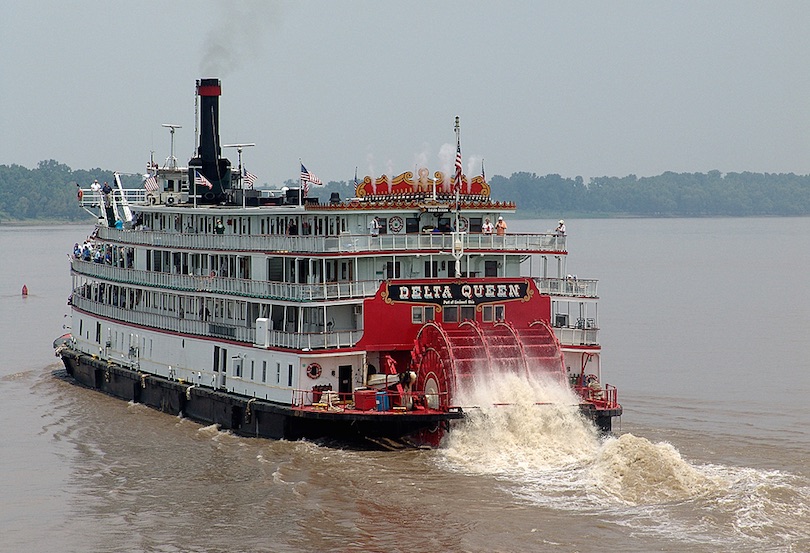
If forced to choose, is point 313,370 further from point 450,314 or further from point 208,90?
point 208,90

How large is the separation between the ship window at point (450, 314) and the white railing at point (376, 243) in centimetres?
186

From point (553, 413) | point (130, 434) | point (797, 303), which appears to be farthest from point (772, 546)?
point (797, 303)

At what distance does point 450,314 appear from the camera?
1609 inches

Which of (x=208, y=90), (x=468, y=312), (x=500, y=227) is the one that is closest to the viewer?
(x=468, y=312)

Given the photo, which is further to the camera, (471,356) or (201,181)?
(201,181)

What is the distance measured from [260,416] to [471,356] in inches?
275

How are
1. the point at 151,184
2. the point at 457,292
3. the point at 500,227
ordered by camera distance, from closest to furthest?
1. the point at 457,292
2. the point at 500,227
3. the point at 151,184

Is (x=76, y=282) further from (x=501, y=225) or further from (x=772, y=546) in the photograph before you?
(x=772, y=546)

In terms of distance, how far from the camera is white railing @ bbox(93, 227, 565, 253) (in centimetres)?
3978

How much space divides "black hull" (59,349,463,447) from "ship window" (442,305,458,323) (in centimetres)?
500

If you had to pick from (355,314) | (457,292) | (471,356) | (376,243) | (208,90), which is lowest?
(471,356)

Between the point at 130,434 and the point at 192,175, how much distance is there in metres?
12.2

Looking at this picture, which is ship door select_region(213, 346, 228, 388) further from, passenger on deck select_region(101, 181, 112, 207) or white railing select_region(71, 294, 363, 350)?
passenger on deck select_region(101, 181, 112, 207)

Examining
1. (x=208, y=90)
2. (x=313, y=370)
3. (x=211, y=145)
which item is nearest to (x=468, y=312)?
(x=313, y=370)
